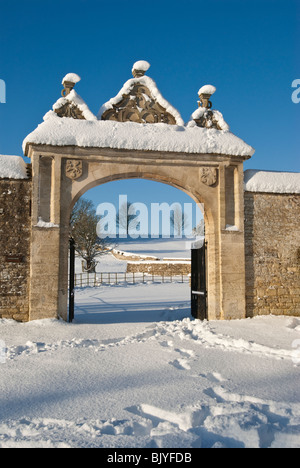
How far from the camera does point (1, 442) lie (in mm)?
3035

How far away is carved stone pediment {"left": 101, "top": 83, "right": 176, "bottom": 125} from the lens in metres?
9.07

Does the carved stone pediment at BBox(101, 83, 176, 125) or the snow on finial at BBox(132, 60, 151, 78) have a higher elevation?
the snow on finial at BBox(132, 60, 151, 78)

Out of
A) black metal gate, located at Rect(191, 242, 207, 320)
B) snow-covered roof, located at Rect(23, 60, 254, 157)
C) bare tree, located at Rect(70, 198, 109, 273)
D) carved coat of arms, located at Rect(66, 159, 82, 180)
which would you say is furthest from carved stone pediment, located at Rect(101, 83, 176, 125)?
bare tree, located at Rect(70, 198, 109, 273)

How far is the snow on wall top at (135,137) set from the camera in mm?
8461

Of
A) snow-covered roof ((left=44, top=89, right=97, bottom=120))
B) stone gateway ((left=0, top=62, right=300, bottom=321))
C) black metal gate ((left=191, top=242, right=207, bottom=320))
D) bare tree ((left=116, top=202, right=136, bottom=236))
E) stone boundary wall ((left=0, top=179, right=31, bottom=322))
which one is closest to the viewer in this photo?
stone boundary wall ((left=0, top=179, right=31, bottom=322))

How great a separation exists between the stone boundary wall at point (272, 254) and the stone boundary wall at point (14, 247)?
16.8 ft

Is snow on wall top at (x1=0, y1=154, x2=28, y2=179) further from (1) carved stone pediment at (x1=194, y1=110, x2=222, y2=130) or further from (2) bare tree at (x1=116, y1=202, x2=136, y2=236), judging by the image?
(2) bare tree at (x1=116, y1=202, x2=136, y2=236)

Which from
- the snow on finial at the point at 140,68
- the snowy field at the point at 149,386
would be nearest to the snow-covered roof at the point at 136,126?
the snow on finial at the point at 140,68

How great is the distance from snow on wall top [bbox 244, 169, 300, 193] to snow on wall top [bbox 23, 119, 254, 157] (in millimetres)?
630

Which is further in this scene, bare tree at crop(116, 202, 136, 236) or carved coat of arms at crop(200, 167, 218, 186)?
bare tree at crop(116, 202, 136, 236)

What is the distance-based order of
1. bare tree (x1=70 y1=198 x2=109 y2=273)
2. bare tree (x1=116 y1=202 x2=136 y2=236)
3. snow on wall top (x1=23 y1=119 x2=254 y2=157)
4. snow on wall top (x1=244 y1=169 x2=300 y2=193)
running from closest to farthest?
snow on wall top (x1=23 y1=119 x2=254 y2=157) < snow on wall top (x1=244 y1=169 x2=300 y2=193) < bare tree (x1=70 y1=198 x2=109 y2=273) < bare tree (x1=116 y1=202 x2=136 y2=236)

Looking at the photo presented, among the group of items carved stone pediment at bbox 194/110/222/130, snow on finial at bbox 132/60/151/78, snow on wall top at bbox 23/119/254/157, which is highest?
snow on finial at bbox 132/60/151/78

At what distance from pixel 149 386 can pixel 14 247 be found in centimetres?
508
